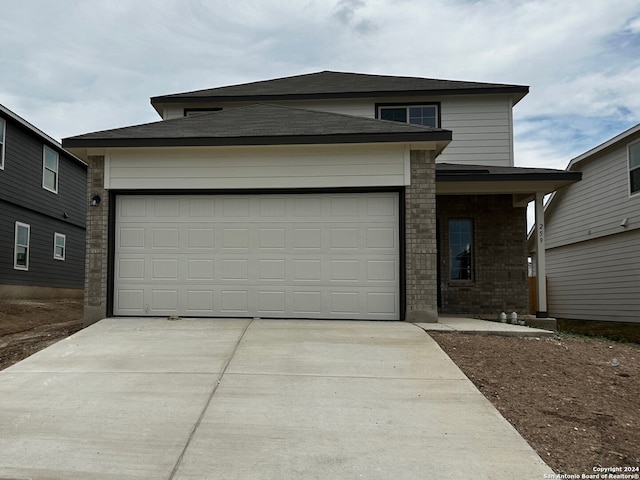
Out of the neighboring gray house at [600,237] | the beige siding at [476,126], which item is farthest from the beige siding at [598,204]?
the beige siding at [476,126]

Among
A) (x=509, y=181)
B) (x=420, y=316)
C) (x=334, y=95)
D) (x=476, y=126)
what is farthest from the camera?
(x=334, y=95)

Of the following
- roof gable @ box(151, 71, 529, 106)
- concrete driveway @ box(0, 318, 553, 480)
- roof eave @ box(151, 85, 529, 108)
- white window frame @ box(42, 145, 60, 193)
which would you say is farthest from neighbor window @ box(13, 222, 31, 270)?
concrete driveway @ box(0, 318, 553, 480)

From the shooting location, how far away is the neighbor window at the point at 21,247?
17.0 m

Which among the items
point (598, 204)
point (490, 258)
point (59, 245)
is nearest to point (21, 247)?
point (59, 245)

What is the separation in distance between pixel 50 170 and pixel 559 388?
18.6 meters

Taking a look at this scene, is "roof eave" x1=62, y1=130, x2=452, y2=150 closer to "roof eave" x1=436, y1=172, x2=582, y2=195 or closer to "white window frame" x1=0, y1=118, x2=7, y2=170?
"roof eave" x1=436, y1=172, x2=582, y2=195

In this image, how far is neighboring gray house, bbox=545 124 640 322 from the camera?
48.3 ft

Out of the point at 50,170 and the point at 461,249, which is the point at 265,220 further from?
the point at 50,170

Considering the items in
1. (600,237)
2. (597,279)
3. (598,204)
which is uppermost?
(598,204)

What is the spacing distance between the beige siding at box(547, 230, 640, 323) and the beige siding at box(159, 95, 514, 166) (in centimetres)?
461

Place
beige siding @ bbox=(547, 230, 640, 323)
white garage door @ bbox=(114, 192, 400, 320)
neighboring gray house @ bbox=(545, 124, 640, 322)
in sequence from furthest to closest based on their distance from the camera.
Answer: beige siding @ bbox=(547, 230, 640, 323) < neighboring gray house @ bbox=(545, 124, 640, 322) < white garage door @ bbox=(114, 192, 400, 320)

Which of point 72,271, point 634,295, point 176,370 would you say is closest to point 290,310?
point 176,370

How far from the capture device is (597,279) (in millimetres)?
16703

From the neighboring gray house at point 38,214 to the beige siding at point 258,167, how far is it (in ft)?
28.7
